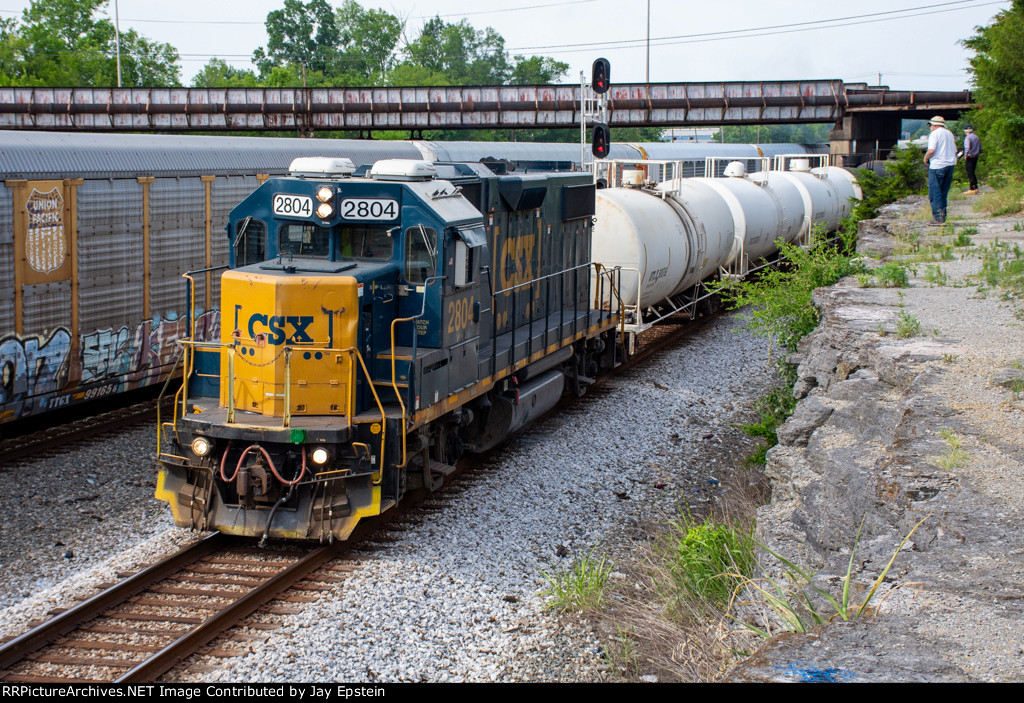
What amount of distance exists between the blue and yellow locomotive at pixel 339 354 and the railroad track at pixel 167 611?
1.07 ft

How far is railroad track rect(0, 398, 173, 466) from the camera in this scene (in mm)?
11148

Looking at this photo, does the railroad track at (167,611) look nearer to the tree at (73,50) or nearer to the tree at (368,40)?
the tree at (73,50)

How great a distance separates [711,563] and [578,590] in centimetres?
103

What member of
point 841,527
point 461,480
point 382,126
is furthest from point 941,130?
point 382,126

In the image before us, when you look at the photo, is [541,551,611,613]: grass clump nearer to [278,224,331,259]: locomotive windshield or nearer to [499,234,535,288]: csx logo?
[278,224,331,259]: locomotive windshield

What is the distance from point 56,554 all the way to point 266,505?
6.10ft

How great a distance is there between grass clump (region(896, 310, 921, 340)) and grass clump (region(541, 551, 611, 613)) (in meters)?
3.35

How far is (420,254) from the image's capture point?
30.3 feet

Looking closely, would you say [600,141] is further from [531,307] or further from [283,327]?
[283,327]

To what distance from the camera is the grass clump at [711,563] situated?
268 inches

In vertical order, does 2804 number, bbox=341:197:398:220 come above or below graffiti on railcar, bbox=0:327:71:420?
above

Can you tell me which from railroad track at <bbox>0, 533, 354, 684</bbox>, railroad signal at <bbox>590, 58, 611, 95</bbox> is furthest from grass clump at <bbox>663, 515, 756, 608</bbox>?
railroad signal at <bbox>590, 58, 611, 95</bbox>

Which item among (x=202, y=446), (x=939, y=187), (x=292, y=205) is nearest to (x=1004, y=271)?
(x=939, y=187)
